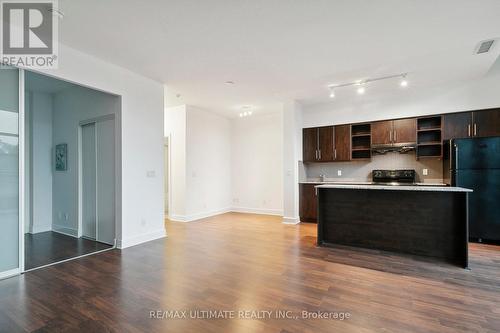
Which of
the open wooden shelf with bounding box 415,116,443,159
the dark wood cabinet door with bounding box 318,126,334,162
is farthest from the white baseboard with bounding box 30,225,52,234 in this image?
the open wooden shelf with bounding box 415,116,443,159

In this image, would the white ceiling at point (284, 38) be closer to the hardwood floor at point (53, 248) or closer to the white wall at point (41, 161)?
the white wall at point (41, 161)

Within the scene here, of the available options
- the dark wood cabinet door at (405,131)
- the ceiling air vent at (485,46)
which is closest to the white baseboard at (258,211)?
the dark wood cabinet door at (405,131)

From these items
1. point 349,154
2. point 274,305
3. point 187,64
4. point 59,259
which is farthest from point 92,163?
point 349,154

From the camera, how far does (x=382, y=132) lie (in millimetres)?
5434

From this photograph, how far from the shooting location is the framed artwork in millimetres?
4832

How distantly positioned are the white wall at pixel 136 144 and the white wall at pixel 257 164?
10.3 feet

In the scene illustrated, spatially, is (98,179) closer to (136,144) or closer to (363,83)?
(136,144)

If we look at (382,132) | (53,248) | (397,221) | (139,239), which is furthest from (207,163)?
(397,221)

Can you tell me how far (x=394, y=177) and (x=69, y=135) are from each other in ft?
22.6

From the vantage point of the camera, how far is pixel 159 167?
454 centimetres

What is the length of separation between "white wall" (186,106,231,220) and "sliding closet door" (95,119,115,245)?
2.07 meters

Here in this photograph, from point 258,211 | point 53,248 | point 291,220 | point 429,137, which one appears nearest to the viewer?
point 53,248

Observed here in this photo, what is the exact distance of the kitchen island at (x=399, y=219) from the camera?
3232 mm

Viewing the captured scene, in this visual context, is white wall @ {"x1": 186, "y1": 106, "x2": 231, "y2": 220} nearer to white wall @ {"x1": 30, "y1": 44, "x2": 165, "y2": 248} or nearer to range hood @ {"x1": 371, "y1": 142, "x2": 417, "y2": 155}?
white wall @ {"x1": 30, "y1": 44, "x2": 165, "y2": 248}
